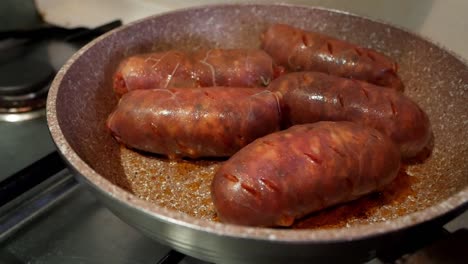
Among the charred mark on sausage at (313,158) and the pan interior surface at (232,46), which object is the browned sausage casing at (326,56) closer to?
the pan interior surface at (232,46)

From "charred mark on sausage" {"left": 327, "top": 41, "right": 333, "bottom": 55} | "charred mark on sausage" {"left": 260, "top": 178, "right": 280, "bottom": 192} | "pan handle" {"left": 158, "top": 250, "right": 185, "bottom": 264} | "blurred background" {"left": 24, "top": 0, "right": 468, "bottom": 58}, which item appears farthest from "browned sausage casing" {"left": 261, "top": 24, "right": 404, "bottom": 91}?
"pan handle" {"left": 158, "top": 250, "right": 185, "bottom": 264}

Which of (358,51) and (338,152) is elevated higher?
(358,51)

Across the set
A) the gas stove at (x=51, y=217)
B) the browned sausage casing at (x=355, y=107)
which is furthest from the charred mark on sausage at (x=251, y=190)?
the browned sausage casing at (x=355, y=107)

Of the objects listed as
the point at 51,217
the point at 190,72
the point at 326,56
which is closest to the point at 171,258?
the point at 51,217

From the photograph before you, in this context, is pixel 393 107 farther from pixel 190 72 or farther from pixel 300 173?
pixel 190 72

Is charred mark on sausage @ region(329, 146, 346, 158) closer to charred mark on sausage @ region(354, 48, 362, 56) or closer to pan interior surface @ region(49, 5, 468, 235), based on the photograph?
pan interior surface @ region(49, 5, 468, 235)

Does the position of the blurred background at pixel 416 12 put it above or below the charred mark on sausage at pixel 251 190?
above
